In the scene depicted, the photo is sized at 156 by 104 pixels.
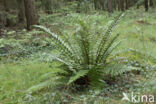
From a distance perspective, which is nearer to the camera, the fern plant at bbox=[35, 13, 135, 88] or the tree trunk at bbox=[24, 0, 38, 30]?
the fern plant at bbox=[35, 13, 135, 88]

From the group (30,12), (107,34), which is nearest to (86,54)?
(107,34)

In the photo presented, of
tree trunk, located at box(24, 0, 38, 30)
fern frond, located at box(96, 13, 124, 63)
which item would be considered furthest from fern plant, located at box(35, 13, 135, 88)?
tree trunk, located at box(24, 0, 38, 30)

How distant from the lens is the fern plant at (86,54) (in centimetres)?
263

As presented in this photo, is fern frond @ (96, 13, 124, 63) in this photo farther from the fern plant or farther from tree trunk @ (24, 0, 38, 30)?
tree trunk @ (24, 0, 38, 30)

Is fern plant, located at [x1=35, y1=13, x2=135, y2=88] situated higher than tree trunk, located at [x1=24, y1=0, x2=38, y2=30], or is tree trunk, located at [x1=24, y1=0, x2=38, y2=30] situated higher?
tree trunk, located at [x1=24, y1=0, x2=38, y2=30]

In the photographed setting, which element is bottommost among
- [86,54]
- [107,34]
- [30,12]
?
[86,54]

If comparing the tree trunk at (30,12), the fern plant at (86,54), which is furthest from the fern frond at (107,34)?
the tree trunk at (30,12)

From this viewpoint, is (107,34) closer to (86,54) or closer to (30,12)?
(86,54)

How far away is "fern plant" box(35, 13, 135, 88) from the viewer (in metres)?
2.63

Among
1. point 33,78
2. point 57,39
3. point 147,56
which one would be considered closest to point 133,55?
point 147,56

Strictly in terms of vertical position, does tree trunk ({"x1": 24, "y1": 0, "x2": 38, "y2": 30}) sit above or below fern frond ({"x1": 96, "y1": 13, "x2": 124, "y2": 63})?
above

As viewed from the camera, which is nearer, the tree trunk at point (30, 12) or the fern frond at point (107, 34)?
the fern frond at point (107, 34)

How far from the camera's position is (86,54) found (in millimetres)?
2775

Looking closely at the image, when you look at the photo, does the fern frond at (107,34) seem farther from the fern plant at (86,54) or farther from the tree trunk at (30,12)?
the tree trunk at (30,12)
